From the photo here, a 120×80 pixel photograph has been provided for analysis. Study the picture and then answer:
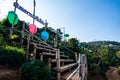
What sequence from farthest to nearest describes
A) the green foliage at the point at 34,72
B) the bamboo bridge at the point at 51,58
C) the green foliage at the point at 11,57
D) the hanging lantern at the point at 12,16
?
1. the hanging lantern at the point at 12,16
2. the bamboo bridge at the point at 51,58
3. the green foliage at the point at 11,57
4. the green foliage at the point at 34,72

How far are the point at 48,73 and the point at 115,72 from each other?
60.2 ft

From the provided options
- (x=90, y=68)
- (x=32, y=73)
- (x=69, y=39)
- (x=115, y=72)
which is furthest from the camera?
(x=115, y=72)

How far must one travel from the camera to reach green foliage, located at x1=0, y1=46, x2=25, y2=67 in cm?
833

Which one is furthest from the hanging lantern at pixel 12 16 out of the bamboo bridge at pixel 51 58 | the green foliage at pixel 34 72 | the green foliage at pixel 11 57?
the green foliage at pixel 34 72

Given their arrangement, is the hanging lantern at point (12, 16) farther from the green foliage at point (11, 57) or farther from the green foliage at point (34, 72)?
the green foliage at point (34, 72)

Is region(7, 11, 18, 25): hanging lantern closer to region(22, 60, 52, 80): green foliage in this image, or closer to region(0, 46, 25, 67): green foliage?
region(0, 46, 25, 67): green foliage

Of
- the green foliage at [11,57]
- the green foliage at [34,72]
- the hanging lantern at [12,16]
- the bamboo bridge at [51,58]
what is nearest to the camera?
the green foliage at [34,72]

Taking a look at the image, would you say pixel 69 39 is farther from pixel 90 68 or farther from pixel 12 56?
pixel 12 56

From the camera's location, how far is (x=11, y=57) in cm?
836

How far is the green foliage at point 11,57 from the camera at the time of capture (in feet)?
27.3

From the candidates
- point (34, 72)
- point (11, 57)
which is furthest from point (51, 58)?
point (34, 72)

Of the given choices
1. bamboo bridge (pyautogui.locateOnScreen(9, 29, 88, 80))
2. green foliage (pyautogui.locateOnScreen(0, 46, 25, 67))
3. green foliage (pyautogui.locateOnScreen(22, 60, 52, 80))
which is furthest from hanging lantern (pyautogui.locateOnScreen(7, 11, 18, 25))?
green foliage (pyautogui.locateOnScreen(22, 60, 52, 80))

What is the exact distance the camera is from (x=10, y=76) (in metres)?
7.29

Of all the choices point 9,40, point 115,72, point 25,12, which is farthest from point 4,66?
point 115,72
